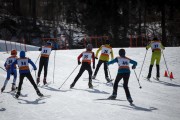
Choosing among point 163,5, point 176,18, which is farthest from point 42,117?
point 176,18

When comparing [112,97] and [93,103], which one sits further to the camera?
[112,97]

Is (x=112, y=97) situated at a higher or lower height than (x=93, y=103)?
higher

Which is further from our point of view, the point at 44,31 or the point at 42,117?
the point at 44,31

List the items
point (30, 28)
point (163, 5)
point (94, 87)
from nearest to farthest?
point (94, 87), point (163, 5), point (30, 28)

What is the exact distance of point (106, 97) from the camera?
12.8 m

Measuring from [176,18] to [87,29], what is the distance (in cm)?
1208

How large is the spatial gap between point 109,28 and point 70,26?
9.06 m

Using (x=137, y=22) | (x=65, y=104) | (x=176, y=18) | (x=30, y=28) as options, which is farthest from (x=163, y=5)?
A: (x=65, y=104)

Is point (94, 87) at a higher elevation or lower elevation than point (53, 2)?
lower

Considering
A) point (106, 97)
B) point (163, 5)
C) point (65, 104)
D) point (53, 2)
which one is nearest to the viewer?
point (65, 104)

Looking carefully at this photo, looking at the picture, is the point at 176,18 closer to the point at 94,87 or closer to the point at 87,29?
the point at 87,29

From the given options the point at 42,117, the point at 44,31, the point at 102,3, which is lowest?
the point at 42,117

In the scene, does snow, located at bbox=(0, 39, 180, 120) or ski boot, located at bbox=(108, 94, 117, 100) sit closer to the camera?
snow, located at bbox=(0, 39, 180, 120)

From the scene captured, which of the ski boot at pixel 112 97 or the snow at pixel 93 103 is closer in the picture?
the snow at pixel 93 103
